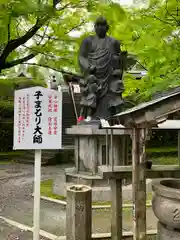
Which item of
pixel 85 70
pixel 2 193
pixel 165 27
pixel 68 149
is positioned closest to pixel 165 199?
pixel 165 27

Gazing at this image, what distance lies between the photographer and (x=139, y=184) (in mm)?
3535

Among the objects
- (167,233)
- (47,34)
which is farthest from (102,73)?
(167,233)

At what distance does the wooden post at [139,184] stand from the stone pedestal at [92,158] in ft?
11.4

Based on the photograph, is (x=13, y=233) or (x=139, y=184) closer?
(x=139, y=184)

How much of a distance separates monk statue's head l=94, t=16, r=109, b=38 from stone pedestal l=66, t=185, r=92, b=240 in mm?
4900

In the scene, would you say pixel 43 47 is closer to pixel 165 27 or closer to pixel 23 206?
pixel 165 27

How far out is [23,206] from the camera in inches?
270

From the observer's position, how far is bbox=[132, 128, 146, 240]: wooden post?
3.53 m

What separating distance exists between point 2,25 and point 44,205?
4.14m

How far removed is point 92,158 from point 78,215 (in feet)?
11.7

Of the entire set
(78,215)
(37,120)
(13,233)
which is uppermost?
(37,120)

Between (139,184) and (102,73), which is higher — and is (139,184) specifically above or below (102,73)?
below

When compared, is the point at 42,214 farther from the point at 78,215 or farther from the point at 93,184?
the point at 78,215

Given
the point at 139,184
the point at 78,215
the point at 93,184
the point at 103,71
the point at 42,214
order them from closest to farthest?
the point at 139,184 → the point at 78,215 → the point at 42,214 → the point at 93,184 → the point at 103,71
